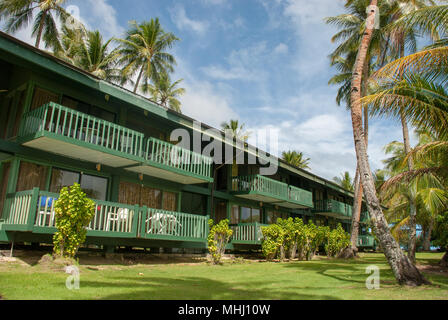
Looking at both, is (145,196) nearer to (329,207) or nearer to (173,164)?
(173,164)

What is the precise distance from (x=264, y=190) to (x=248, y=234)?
2.97 metres

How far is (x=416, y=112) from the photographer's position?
9977mm

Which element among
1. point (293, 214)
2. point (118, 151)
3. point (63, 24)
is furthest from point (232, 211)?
point (63, 24)

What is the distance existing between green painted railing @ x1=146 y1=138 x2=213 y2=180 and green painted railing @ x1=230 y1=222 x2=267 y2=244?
4227 millimetres

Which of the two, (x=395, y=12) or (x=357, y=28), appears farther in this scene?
(x=357, y=28)

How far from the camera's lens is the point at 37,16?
27484 millimetres

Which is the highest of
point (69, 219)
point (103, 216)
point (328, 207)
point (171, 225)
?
point (328, 207)

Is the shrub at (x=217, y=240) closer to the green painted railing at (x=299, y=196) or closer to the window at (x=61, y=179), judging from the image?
the window at (x=61, y=179)

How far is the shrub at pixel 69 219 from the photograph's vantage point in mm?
9719

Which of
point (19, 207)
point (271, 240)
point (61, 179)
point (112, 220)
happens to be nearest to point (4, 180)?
point (61, 179)

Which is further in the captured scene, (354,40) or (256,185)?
(354,40)

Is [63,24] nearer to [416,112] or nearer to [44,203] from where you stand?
[44,203]
